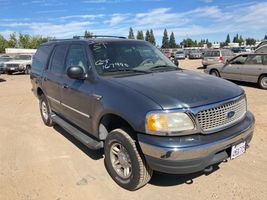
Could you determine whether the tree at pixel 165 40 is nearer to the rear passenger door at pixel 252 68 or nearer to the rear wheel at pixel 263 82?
the rear passenger door at pixel 252 68

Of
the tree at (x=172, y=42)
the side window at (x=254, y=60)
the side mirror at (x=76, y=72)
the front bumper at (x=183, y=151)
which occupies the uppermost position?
the tree at (x=172, y=42)

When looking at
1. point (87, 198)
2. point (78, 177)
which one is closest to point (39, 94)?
point (78, 177)

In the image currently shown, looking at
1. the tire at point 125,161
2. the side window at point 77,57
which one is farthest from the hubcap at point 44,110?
the tire at point 125,161

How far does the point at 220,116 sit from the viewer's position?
3162mm

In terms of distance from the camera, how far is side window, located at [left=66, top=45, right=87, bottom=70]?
4.31 metres

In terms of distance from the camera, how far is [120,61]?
4.23 meters

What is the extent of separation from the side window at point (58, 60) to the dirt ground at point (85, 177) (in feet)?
4.66

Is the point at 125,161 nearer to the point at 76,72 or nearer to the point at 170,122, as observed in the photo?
the point at 170,122

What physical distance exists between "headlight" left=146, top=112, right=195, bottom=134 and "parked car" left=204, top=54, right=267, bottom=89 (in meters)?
9.31

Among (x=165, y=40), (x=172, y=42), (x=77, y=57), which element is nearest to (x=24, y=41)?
(x=165, y=40)

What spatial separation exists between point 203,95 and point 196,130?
457mm

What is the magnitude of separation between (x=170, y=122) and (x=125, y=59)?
68.3 inches

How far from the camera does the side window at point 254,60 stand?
11383mm

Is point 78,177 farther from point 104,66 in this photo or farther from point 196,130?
point 196,130
